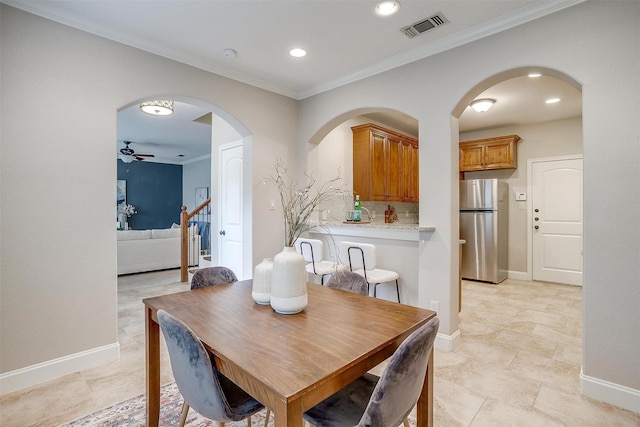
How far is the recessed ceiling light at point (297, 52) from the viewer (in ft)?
9.73

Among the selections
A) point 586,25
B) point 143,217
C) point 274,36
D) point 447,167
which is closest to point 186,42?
point 274,36

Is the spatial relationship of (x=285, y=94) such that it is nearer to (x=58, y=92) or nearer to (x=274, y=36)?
(x=274, y=36)

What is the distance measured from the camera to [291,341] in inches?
50.0

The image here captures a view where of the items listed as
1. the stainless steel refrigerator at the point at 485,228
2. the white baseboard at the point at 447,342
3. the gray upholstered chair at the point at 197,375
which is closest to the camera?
the gray upholstered chair at the point at 197,375

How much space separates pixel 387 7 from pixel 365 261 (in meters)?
2.09

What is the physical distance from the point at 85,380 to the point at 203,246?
548cm

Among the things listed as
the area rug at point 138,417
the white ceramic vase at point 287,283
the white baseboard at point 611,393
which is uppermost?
the white ceramic vase at point 287,283

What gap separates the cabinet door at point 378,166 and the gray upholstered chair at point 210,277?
292cm

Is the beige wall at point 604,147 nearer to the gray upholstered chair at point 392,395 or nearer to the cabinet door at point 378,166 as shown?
the gray upholstered chair at point 392,395

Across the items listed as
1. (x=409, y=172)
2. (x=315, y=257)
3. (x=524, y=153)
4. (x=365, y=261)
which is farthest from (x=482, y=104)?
(x=315, y=257)

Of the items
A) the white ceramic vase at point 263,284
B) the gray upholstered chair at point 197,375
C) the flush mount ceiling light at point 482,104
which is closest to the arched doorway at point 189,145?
the white ceramic vase at point 263,284

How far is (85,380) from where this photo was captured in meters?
2.34

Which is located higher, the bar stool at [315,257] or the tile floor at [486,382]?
the bar stool at [315,257]

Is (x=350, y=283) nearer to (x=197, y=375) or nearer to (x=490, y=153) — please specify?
(x=197, y=375)
